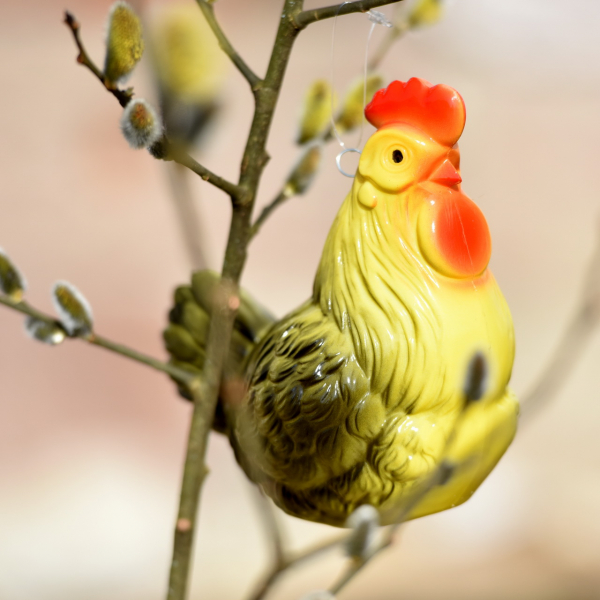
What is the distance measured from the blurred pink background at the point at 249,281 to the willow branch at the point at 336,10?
1.46 feet

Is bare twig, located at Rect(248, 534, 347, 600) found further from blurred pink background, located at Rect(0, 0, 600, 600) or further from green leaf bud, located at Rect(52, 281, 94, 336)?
blurred pink background, located at Rect(0, 0, 600, 600)

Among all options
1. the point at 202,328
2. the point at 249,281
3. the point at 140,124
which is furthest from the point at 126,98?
the point at 249,281

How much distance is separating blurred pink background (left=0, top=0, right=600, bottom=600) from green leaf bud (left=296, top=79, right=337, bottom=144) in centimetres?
36

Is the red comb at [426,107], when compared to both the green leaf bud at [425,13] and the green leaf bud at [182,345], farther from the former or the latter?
the green leaf bud at [182,345]

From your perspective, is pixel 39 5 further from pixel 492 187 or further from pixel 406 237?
pixel 406 237

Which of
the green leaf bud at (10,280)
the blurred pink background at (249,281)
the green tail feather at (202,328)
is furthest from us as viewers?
the blurred pink background at (249,281)

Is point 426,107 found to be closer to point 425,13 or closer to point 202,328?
point 425,13

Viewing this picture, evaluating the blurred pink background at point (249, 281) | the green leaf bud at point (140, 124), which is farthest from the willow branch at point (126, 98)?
the blurred pink background at point (249, 281)

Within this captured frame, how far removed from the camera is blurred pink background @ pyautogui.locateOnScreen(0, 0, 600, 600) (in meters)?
0.93

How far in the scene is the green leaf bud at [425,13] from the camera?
1.40 feet

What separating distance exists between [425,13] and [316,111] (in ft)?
0.27

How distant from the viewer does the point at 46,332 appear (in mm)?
351

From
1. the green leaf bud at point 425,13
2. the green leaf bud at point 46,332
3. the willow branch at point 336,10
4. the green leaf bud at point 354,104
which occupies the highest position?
the green leaf bud at point 425,13

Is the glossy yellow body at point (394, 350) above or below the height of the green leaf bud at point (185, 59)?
below
